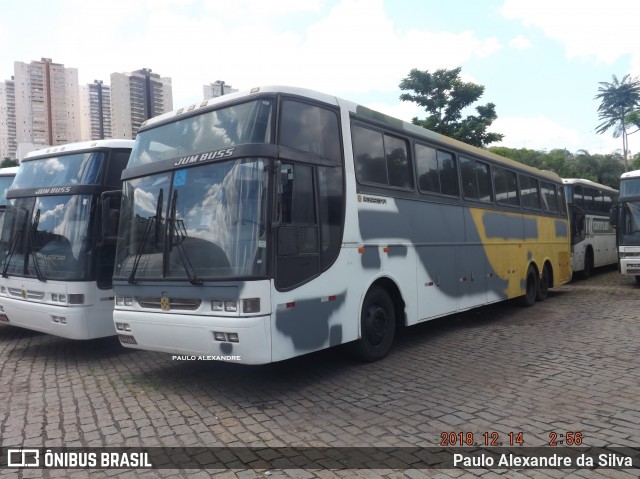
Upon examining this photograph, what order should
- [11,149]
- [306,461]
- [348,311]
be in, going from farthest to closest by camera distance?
[11,149]
[348,311]
[306,461]

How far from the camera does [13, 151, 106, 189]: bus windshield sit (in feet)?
25.0

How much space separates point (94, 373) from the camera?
6.84 meters

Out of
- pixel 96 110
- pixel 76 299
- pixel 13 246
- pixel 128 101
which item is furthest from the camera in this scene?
pixel 96 110

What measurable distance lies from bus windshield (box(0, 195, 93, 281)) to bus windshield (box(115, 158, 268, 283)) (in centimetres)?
146

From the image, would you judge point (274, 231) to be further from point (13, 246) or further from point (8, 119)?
point (8, 119)

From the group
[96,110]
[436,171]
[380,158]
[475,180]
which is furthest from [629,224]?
[96,110]

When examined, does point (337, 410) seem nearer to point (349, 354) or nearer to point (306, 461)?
point (306, 461)

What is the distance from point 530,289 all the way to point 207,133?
9.47 meters

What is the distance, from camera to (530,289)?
12.4 m

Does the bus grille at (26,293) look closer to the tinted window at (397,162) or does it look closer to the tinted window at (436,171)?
the tinted window at (397,162)

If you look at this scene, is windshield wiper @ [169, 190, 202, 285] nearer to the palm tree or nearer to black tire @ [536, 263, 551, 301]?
black tire @ [536, 263, 551, 301]

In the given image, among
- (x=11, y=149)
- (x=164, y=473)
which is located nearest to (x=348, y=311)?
(x=164, y=473)

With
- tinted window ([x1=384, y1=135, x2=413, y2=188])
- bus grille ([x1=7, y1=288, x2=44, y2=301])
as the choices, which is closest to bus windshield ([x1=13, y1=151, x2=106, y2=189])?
bus grille ([x1=7, y1=288, x2=44, y2=301])

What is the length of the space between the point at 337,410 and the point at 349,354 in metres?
1.65
